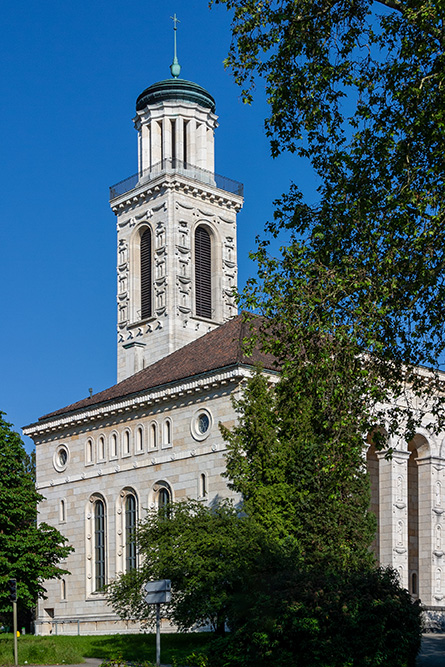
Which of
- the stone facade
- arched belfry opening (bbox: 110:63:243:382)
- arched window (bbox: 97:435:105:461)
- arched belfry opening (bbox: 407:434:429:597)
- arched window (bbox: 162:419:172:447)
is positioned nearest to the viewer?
the stone facade

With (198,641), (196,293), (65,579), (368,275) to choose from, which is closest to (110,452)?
(65,579)

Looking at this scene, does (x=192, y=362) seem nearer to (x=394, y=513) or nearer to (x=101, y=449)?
(x=101, y=449)

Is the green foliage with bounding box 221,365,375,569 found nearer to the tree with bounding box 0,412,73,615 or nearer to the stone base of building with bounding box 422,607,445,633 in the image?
the tree with bounding box 0,412,73,615

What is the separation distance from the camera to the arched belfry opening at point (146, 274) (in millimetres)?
63312

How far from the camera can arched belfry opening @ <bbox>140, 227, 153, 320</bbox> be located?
6331 cm

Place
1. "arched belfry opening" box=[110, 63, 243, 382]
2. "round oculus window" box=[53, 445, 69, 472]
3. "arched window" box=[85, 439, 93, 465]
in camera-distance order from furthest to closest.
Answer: "arched belfry opening" box=[110, 63, 243, 382] < "round oculus window" box=[53, 445, 69, 472] < "arched window" box=[85, 439, 93, 465]

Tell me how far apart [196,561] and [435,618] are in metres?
21.4

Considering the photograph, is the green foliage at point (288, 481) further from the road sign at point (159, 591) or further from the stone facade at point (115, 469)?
the road sign at point (159, 591)

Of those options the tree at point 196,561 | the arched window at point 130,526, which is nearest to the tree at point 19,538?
the tree at point 196,561

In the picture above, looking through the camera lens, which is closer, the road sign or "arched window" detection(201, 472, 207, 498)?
the road sign

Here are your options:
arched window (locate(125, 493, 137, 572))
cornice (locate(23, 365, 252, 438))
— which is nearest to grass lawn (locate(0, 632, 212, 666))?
arched window (locate(125, 493, 137, 572))

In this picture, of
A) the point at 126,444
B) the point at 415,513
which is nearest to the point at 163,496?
the point at 126,444

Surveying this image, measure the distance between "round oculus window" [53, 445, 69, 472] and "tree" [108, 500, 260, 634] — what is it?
2076cm

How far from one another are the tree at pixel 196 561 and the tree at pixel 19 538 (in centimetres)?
475
